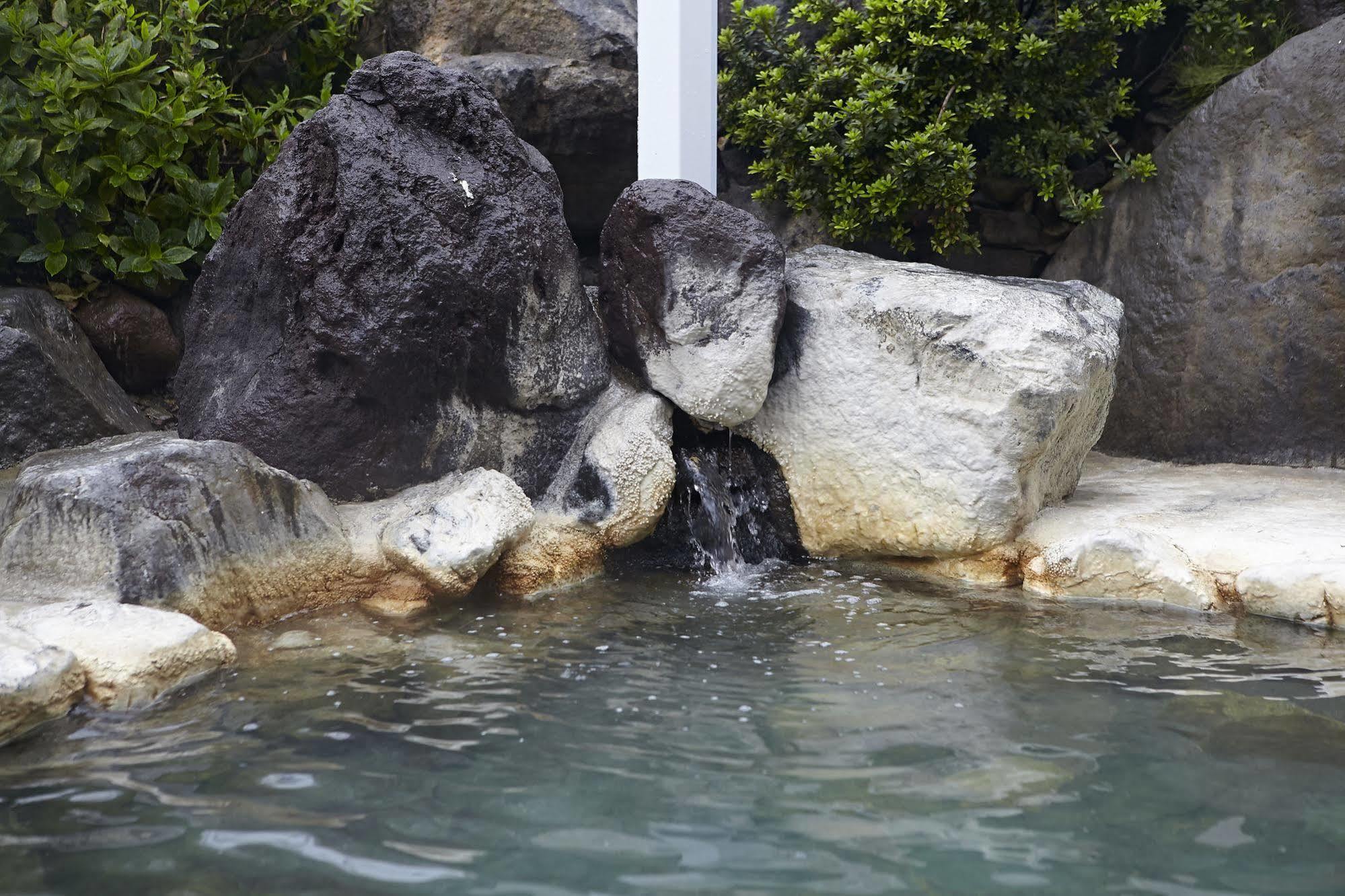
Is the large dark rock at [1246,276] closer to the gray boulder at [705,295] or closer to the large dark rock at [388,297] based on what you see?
the gray boulder at [705,295]

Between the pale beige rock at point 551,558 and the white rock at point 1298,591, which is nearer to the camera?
the white rock at point 1298,591

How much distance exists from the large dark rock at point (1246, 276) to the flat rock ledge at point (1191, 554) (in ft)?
3.22

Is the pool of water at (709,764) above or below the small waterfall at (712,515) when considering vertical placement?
below

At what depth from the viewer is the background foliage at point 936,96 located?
709 cm

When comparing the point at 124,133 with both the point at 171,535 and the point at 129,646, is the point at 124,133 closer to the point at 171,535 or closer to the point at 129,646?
the point at 171,535

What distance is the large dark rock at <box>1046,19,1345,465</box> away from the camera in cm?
672

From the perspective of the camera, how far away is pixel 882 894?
8.23 ft

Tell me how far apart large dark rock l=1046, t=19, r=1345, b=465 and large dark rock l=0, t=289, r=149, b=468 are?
6.13 metres

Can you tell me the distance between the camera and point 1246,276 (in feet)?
22.8

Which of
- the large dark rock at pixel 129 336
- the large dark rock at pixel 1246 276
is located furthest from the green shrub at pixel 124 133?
the large dark rock at pixel 1246 276

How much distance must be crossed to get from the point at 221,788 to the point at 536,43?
5.80 metres

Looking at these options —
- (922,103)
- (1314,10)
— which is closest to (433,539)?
(922,103)

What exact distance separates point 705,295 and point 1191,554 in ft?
8.10

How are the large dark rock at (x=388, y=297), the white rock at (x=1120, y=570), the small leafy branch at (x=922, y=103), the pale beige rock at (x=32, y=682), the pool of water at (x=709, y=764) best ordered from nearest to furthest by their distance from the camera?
1. the pool of water at (x=709, y=764)
2. the pale beige rock at (x=32, y=682)
3. the white rock at (x=1120, y=570)
4. the large dark rock at (x=388, y=297)
5. the small leafy branch at (x=922, y=103)
